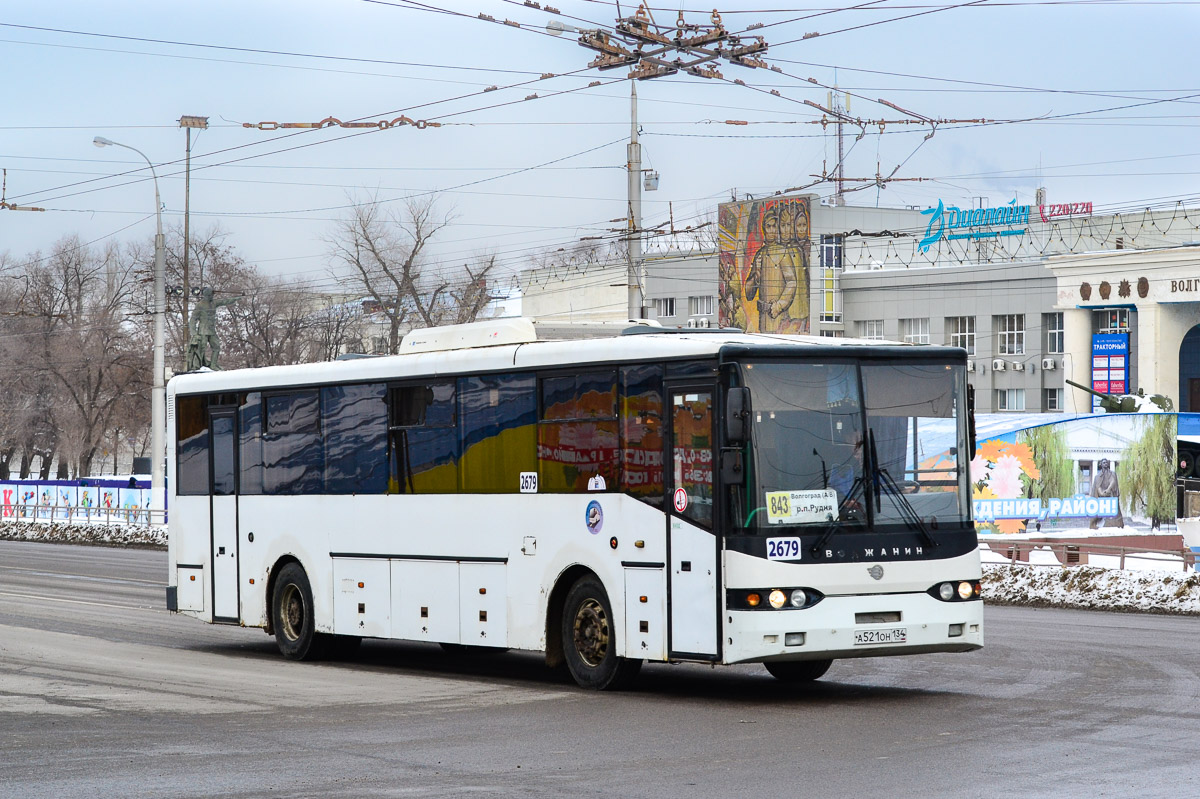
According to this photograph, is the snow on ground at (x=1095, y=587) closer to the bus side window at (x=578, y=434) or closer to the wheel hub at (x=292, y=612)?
the wheel hub at (x=292, y=612)

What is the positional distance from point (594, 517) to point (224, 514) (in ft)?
21.0

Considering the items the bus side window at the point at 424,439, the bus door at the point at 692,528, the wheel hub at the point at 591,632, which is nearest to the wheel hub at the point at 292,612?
the bus side window at the point at 424,439

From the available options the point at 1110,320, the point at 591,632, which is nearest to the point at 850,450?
the point at 591,632

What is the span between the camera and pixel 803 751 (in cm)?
994

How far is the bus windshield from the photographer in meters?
12.2

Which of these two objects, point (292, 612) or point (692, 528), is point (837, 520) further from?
point (292, 612)

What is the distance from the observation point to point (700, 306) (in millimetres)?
97750

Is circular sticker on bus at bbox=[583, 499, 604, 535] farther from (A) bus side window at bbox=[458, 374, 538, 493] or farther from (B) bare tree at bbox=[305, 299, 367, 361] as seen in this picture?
(B) bare tree at bbox=[305, 299, 367, 361]

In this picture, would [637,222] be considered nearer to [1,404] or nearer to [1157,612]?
[1157,612]

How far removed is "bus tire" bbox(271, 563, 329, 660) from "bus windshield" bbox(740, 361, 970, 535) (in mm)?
6378

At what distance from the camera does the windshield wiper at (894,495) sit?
1248cm

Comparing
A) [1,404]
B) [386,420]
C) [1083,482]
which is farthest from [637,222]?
[1,404]

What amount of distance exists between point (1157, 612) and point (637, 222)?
13353mm

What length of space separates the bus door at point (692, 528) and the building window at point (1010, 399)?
→ 7035 cm
